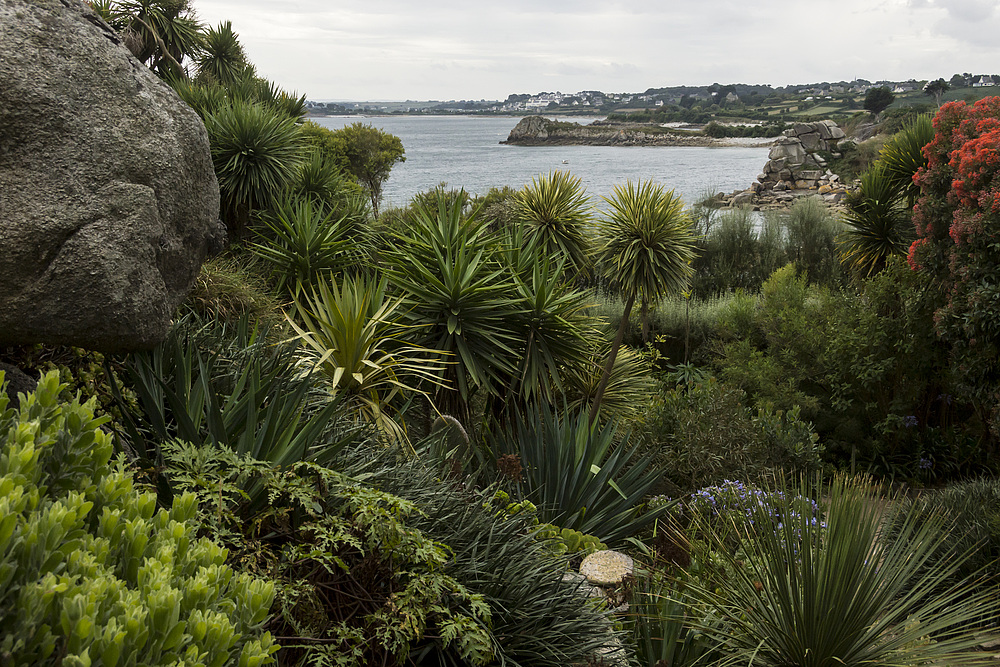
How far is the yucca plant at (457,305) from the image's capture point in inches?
272

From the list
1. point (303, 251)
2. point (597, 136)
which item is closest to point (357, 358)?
point (303, 251)

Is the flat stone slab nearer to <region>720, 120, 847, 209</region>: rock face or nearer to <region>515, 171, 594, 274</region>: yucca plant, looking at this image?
<region>515, 171, 594, 274</region>: yucca plant

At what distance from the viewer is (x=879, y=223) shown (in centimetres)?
1288

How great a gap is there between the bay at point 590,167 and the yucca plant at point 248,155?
1699 cm

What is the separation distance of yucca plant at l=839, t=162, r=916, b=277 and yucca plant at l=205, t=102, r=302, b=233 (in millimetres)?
10599

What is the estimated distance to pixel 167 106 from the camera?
11.5 feet

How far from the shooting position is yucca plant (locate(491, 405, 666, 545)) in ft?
19.3

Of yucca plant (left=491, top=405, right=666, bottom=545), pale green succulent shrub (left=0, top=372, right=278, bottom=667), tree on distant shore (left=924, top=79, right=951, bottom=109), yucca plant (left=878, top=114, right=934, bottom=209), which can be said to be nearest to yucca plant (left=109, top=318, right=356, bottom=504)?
pale green succulent shrub (left=0, top=372, right=278, bottom=667)

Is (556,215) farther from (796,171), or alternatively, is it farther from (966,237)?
(796,171)

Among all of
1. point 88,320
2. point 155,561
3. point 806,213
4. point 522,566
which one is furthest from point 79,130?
point 806,213

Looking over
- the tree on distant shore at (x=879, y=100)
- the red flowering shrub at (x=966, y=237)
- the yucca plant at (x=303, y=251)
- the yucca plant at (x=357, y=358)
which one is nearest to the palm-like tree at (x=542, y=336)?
the yucca plant at (x=357, y=358)

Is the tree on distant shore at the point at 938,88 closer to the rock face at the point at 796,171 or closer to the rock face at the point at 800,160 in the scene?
the rock face at the point at 796,171

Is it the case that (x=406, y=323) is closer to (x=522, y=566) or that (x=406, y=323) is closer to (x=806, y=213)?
(x=522, y=566)

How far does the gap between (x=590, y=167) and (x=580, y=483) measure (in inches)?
1842
